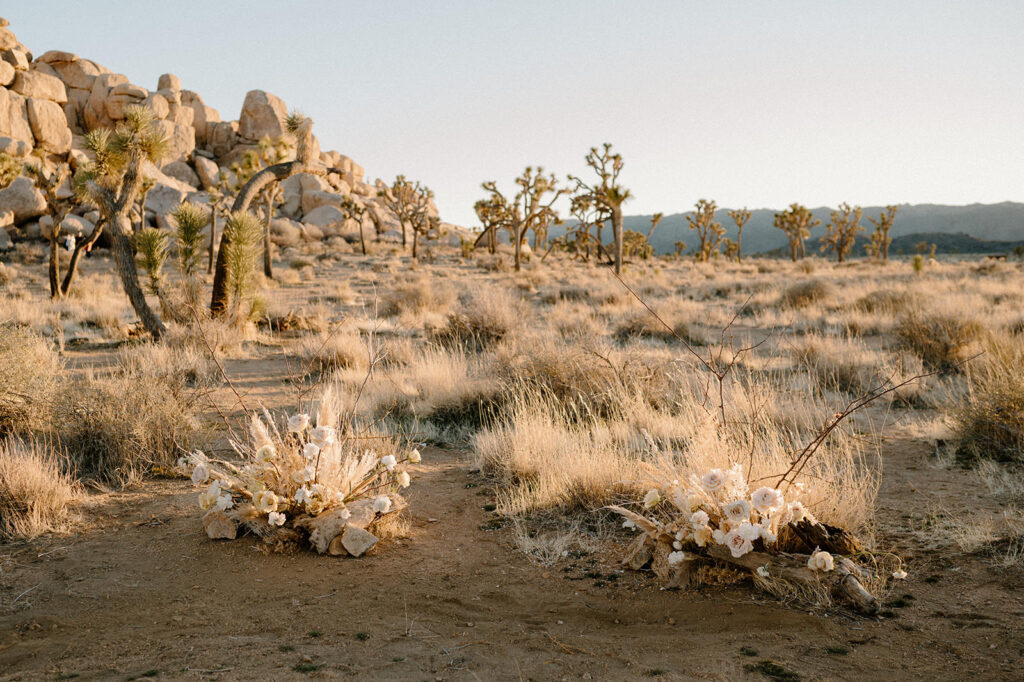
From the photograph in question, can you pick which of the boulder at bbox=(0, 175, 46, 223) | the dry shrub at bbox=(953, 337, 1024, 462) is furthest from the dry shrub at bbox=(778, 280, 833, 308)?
the boulder at bbox=(0, 175, 46, 223)

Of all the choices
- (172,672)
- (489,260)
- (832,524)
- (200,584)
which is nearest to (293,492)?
(200,584)

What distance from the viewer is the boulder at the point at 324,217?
52.1 metres

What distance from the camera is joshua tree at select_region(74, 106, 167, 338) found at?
483 inches

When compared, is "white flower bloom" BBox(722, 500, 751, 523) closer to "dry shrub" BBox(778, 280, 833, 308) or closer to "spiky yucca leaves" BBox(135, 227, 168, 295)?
"spiky yucca leaves" BBox(135, 227, 168, 295)

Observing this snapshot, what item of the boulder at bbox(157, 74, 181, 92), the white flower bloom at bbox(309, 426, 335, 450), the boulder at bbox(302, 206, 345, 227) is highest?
the boulder at bbox(157, 74, 181, 92)

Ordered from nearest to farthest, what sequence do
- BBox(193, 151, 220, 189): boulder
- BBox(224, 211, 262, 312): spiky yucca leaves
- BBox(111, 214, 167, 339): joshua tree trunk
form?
BBox(111, 214, 167, 339): joshua tree trunk → BBox(224, 211, 262, 312): spiky yucca leaves → BBox(193, 151, 220, 189): boulder

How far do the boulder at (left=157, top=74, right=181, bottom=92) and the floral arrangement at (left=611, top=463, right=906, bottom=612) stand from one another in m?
65.5

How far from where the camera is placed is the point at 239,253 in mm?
13000

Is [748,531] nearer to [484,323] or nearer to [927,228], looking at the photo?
[484,323]

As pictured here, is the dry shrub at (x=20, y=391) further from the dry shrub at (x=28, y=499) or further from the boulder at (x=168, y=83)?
the boulder at (x=168, y=83)

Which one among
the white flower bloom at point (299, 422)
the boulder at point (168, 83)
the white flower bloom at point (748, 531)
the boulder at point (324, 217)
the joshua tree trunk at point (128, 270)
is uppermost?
the boulder at point (168, 83)

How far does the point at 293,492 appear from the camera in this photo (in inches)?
175

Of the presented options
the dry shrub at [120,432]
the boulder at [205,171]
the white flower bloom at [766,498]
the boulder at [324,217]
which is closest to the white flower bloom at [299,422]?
the dry shrub at [120,432]

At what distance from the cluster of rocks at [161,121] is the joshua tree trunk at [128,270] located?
90.3 feet
